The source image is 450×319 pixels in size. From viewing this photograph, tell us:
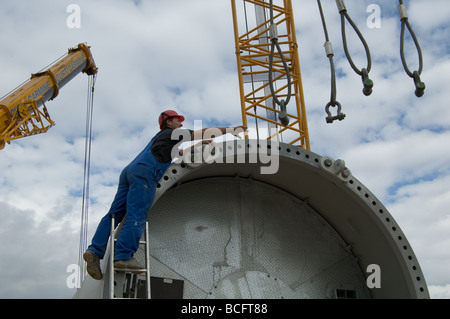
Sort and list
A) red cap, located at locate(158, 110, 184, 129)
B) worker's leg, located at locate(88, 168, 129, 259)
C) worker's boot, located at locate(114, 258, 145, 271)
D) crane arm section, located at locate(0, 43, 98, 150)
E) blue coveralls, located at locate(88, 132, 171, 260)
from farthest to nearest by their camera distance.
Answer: crane arm section, located at locate(0, 43, 98, 150)
red cap, located at locate(158, 110, 184, 129)
worker's leg, located at locate(88, 168, 129, 259)
blue coveralls, located at locate(88, 132, 171, 260)
worker's boot, located at locate(114, 258, 145, 271)

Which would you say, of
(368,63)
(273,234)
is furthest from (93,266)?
(368,63)

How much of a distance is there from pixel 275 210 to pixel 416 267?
1.42 metres

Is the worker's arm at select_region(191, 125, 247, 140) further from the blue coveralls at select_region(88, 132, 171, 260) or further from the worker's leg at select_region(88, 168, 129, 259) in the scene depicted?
the worker's leg at select_region(88, 168, 129, 259)

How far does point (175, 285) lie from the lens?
14.2 ft

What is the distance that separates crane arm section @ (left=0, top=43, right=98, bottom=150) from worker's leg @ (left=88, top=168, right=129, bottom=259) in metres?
7.06

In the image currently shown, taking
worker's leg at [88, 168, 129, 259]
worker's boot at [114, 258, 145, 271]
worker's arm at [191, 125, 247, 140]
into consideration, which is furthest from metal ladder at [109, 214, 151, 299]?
worker's arm at [191, 125, 247, 140]

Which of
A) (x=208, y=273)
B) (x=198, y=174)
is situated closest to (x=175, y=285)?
(x=208, y=273)

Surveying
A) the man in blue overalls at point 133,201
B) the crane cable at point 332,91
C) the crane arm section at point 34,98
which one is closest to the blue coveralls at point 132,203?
the man in blue overalls at point 133,201

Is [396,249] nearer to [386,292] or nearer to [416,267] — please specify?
[416,267]

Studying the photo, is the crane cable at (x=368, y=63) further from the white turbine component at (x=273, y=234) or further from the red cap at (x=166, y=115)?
the red cap at (x=166, y=115)

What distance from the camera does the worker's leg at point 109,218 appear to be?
4.02 meters

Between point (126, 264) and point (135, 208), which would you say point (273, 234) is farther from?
point (126, 264)

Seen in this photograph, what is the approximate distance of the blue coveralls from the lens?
3764mm
